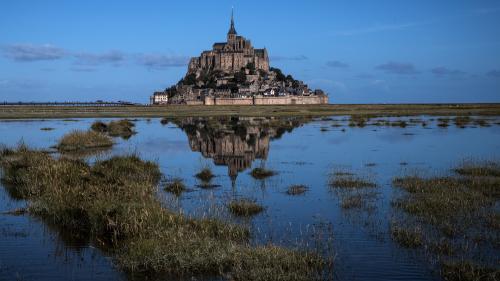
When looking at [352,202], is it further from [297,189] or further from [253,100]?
[253,100]

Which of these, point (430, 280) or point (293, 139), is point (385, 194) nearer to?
point (430, 280)

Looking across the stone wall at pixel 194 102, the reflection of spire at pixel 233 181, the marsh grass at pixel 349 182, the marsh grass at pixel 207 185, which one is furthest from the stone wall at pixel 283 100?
the marsh grass at pixel 207 185

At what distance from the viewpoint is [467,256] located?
31.2 feet

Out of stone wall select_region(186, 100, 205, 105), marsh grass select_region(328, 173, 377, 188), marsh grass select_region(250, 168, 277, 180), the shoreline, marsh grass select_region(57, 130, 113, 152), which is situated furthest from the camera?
stone wall select_region(186, 100, 205, 105)

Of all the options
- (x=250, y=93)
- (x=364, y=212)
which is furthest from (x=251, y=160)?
(x=250, y=93)

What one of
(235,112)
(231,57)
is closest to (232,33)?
(231,57)

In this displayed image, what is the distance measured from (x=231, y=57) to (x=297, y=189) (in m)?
168

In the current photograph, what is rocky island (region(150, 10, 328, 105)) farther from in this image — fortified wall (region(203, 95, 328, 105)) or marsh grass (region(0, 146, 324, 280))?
marsh grass (region(0, 146, 324, 280))

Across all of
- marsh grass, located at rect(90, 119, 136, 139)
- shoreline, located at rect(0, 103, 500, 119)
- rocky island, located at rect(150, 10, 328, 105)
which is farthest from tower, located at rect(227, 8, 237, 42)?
marsh grass, located at rect(90, 119, 136, 139)

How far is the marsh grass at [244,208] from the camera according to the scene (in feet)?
→ 43.7

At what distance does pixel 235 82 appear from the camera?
17562cm

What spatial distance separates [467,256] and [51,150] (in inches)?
938

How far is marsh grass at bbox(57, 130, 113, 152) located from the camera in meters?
29.9

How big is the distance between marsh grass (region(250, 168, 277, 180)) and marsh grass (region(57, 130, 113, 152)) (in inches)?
514
